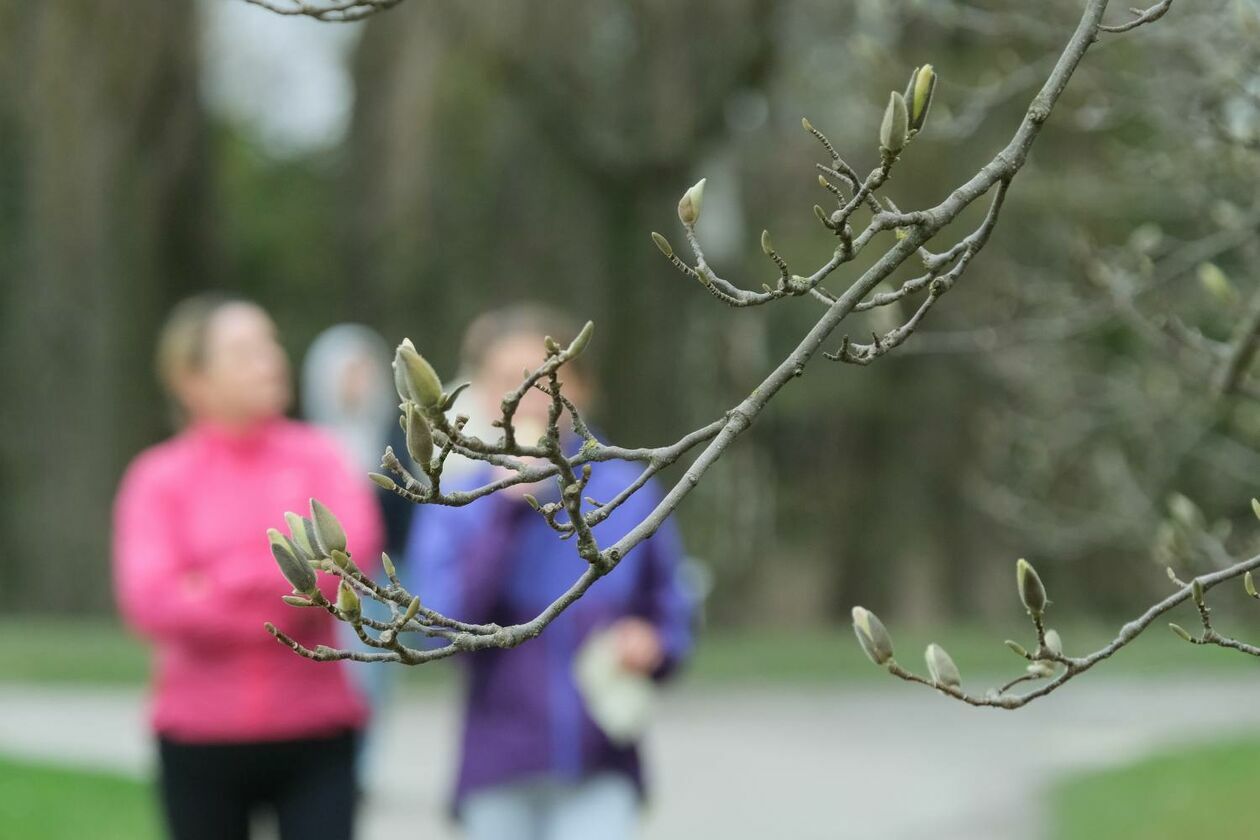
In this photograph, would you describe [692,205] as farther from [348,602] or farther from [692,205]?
[348,602]

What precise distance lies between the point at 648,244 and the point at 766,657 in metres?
3.17

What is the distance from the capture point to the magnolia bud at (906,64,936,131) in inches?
58.7

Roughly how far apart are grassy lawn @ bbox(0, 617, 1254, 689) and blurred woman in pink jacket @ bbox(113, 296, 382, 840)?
7.84m

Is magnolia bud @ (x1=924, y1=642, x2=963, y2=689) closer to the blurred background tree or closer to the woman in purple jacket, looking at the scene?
the woman in purple jacket

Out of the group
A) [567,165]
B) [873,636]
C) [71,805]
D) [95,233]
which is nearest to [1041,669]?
[873,636]

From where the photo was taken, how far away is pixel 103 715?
10.1 metres

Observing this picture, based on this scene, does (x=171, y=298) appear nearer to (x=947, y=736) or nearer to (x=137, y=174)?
(x=137, y=174)

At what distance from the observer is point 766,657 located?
13.2 metres

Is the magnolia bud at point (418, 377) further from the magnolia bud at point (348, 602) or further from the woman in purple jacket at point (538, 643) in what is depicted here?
the woman in purple jacket at point (538, 643)

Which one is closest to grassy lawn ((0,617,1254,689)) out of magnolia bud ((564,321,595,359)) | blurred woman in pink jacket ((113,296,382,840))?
blurred woman in pink jacket ((113,296,382,840))

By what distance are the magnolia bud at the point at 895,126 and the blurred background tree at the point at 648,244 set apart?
471 centimetres

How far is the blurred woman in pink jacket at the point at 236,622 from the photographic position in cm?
365

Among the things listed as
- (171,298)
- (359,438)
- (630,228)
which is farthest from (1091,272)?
(171,298)

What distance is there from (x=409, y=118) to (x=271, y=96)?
1133 cm
